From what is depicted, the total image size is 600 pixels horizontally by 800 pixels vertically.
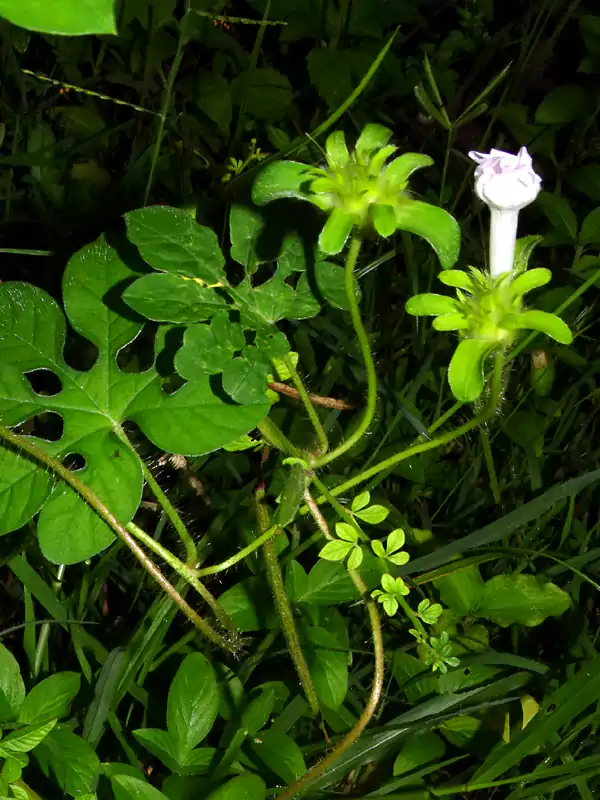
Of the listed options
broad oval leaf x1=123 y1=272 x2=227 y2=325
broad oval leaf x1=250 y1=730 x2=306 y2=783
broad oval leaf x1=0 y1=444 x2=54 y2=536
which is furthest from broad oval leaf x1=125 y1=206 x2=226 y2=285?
broad oval leaf x1=250 y1=730 x2=306 y2=783

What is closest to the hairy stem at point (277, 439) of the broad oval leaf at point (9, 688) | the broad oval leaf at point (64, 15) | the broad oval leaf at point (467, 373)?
the broad oval leaf at point (467, 373)

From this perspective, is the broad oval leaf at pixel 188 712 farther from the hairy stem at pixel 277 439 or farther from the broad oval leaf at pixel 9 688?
the hairy stem at pixel 277 439

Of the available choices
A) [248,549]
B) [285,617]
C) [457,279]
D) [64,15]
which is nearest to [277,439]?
[248,549]

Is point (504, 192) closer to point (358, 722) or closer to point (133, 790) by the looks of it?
point (358, 722)

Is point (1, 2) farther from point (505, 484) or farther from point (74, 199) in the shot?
point (74, 199)

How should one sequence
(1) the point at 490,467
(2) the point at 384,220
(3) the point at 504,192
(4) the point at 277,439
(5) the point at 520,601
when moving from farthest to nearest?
(1) the point at 490,467 → (5) the point at 520,601 → (4) the point at 277,439 → (3) the point at 504,192 → (2) the point at 384,220
